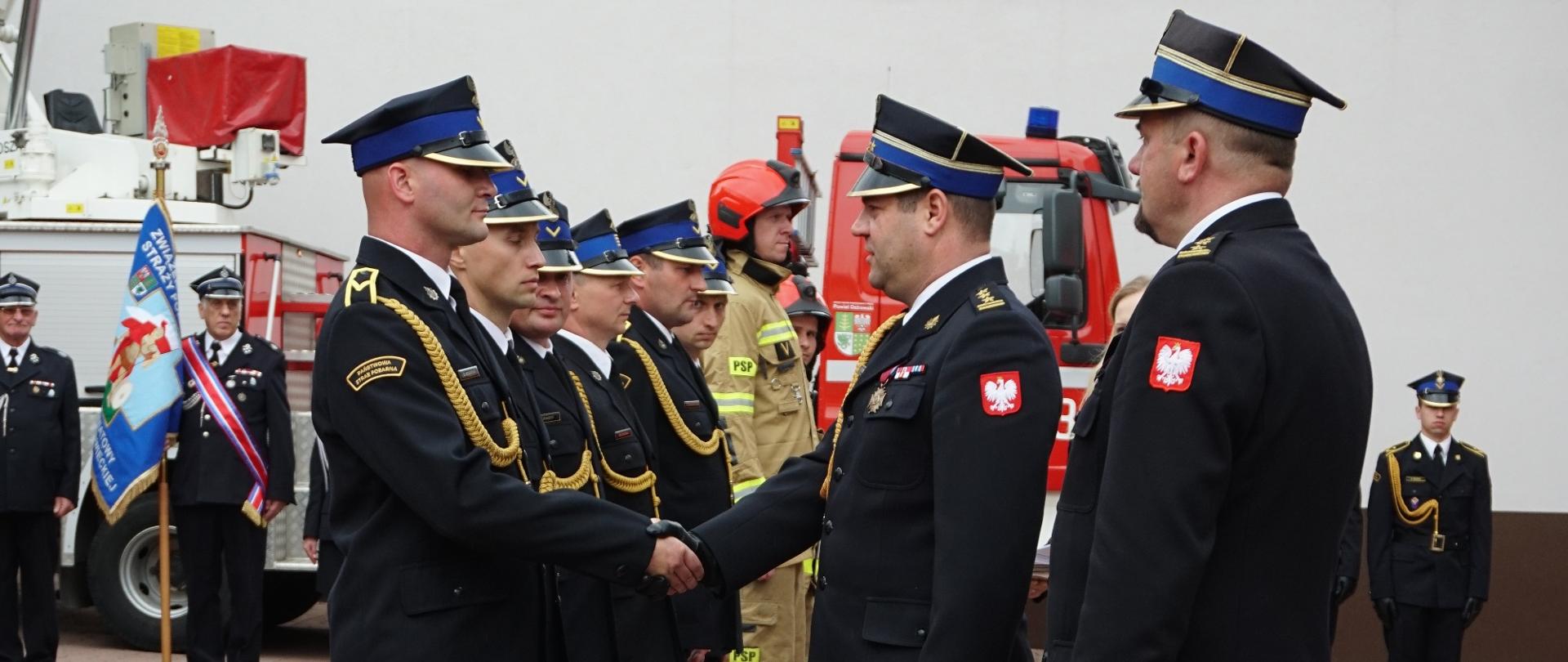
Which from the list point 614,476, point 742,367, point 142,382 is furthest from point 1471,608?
point 142,382

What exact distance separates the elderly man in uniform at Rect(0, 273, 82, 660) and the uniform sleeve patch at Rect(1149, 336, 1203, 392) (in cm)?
731

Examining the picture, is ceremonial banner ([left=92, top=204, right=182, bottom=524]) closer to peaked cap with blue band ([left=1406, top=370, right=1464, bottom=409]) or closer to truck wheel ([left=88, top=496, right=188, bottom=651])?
truck wheel ([left=88, top=496, right=188, bottom=651])

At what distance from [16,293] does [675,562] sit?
6.46 meters

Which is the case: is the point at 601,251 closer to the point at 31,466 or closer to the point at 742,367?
the point at 742,367

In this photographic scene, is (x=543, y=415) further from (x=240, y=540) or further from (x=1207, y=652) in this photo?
(x=240, y=540)

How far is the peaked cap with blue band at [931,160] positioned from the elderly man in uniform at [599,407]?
1.39 meters

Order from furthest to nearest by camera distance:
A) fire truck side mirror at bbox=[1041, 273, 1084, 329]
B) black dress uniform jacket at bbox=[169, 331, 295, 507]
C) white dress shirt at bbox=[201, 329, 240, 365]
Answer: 1. white dress shirt at bbox=[201, 329, 240, 365]
2. black dress uniform jacket at bbox=[169, 331, 295, 507]
3. fire truck side mirror at bbox=[1041, 273, 1084, 329]

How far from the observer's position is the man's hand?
12.1 feet

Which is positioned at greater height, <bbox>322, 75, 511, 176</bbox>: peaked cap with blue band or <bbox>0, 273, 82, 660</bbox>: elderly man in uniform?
<bbox>322, 75, 511, 176</bbox>: peaked cap with blue band

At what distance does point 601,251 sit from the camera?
532 centimetres

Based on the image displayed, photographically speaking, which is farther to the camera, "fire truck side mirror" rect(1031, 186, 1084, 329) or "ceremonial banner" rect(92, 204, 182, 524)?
"ceremonial banner" rect(92, 204, 182, 524)

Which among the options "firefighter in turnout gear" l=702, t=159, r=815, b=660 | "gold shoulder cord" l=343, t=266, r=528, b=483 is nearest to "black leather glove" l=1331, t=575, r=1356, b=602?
"firefighter in turnout gear" l=702, t=159, r=815, b=660

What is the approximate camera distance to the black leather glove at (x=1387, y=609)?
9.13 metres

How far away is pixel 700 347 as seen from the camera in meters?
6.03
